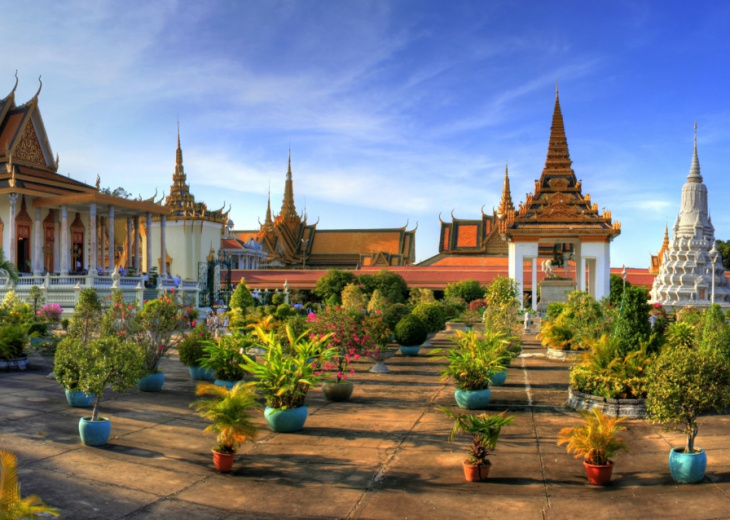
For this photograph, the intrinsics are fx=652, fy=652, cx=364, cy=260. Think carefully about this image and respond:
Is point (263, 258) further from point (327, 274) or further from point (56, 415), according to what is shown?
point (56, 415)

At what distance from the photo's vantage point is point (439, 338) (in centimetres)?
2644

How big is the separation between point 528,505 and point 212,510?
3.01 meters

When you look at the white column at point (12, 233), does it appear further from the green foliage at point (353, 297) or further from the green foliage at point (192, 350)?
the green foliage at point (192, 350)

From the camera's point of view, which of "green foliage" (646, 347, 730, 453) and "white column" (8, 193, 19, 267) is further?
"white column" (8, 193, 19, 267)

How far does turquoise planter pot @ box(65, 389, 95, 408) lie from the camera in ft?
34.0

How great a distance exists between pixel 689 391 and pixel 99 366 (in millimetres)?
7069

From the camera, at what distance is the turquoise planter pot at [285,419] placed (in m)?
9.02

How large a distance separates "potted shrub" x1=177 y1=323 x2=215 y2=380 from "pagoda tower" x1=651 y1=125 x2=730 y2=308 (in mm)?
29163

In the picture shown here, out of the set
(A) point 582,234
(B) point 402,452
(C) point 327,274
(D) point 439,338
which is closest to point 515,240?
(A) point 582,234

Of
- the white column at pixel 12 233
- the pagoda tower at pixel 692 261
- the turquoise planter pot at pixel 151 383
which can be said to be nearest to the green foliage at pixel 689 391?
the turquoise planter pot at pixel 151 383

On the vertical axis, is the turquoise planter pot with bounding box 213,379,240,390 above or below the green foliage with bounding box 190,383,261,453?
below

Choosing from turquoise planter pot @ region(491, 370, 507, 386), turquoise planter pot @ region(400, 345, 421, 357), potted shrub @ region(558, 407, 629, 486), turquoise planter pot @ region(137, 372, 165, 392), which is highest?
potted shrub @ region(558, 407, 629, 486)

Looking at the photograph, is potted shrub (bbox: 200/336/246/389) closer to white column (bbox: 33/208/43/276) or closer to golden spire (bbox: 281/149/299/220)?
white column (bbox: 33/208/43/276)

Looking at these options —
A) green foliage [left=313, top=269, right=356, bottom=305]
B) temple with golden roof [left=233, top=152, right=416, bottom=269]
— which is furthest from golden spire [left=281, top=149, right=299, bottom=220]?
green foliage [left=313, top=269, right=356, bottom=305]
